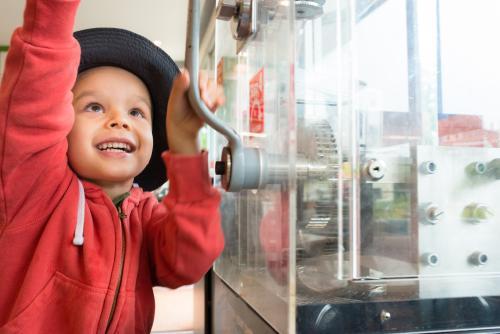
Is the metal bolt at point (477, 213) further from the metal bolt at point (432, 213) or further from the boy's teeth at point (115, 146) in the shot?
the boy's teeth at point (115, 146)

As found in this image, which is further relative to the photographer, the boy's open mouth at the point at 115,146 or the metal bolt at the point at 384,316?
the boy's open mouth at the point at 115,146

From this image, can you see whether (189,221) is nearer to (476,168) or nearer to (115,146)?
(115,146)

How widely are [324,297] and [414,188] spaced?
0.43 ft

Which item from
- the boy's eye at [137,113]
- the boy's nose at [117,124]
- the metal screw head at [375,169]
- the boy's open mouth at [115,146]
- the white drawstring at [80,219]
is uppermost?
the boy's eye at [137,113]

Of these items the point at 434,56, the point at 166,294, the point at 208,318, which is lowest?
the point at 166,294

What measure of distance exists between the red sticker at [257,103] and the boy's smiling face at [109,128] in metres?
0.13

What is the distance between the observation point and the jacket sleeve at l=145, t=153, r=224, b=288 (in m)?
0.40

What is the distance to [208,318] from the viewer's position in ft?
2.32

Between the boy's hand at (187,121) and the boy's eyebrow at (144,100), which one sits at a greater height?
the boy's eyebrow at (144,100)

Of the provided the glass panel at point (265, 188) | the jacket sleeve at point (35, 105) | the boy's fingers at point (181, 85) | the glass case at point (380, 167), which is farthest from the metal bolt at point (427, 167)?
the jacket sleeve at point (35, 105)

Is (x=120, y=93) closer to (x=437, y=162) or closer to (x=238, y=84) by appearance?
(x=238, y=84)

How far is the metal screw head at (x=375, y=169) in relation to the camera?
378 millimetres

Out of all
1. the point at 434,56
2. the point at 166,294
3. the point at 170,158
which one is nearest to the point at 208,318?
the point at 170,158

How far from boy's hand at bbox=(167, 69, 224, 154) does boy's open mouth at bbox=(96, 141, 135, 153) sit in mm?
105
